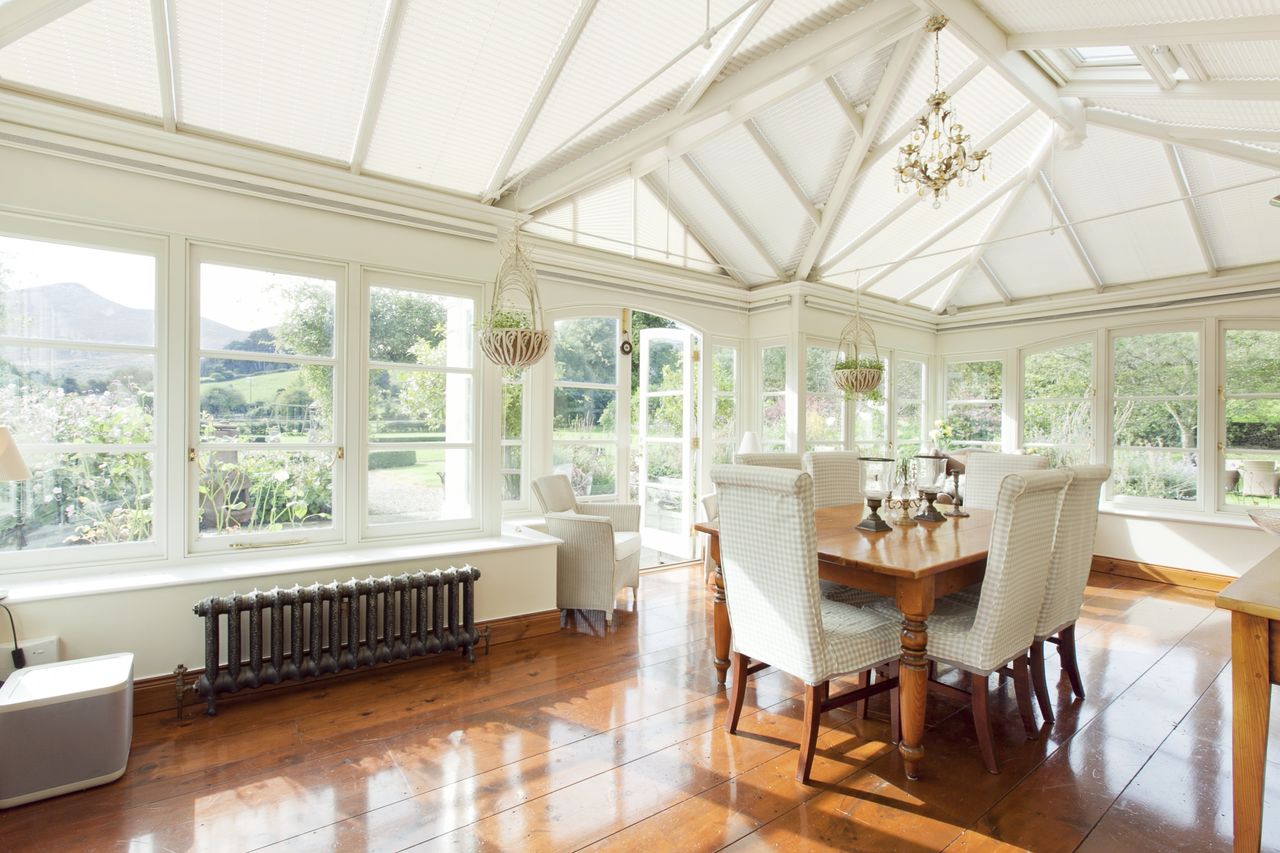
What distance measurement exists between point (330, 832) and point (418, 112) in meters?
3.10

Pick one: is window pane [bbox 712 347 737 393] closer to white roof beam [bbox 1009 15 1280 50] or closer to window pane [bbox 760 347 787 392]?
window pane [bbox 760 347 787 392]

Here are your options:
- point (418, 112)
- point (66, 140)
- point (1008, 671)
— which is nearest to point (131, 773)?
point (66, 140)

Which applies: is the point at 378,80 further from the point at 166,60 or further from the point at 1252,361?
the point at 1252,361

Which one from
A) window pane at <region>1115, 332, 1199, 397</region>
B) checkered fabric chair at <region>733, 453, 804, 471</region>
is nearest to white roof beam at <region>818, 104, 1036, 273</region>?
checkered fabric chair at <region>733, 453, 804, 471</region>

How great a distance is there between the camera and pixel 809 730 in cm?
232

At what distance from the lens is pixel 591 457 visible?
16.5 feet

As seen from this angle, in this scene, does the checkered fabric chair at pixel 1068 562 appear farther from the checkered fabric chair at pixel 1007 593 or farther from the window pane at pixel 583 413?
the window pane at pixel 583 413

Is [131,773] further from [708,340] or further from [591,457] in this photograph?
[708,340]

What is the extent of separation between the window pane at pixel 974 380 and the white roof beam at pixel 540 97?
5.69 meters

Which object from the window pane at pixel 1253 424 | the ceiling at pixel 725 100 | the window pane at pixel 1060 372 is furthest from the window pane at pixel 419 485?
the window pane at pixel 1253 424

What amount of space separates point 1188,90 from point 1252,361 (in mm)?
3340

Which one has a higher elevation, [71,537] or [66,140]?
[66,140]

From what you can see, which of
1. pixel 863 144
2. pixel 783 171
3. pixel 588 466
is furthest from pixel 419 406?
pixel 863 144

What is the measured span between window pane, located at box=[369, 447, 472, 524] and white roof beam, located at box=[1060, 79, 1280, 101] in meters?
4.20
